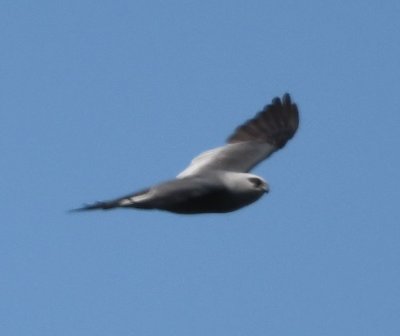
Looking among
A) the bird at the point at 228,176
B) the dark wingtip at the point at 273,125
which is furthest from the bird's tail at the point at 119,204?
the dark wingtip at the point at 273,125

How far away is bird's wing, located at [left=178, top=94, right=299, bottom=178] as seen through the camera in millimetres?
21733

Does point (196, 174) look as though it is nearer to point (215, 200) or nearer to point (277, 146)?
point (215, 200)

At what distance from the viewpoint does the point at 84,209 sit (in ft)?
57.8

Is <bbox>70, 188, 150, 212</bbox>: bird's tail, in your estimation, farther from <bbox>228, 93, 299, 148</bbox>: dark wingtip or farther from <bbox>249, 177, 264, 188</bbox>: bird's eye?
<bbox>228, 93, 299, 148</bbox>: dark wingtip

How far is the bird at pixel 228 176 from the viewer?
60.4ft

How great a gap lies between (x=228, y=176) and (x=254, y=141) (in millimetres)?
3301

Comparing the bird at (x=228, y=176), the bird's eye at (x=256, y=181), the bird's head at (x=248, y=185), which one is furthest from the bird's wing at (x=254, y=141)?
the bird's eye at (x=256, y=181)

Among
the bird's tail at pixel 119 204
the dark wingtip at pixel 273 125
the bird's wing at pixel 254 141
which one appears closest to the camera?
the bird's tail at pixel 119 204

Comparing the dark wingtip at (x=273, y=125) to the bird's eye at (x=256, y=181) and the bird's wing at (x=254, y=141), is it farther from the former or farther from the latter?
the bird's eye at (x=256, y=181)

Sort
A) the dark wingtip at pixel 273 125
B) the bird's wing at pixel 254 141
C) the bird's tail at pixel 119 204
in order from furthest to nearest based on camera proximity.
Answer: the dark wingtip at pixel 273 125
the bird's wing at pixel 254 141
the bird's tail at pixel 119 204

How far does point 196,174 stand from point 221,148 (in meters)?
2.33

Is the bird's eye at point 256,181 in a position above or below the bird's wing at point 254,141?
below

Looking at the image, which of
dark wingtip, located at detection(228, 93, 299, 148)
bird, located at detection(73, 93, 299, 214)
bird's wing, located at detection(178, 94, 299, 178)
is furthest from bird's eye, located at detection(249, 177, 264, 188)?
dark wingtip, located at detection(228, 93, 299, 148)

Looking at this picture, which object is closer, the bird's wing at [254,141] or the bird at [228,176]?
the bird at [228,176]
